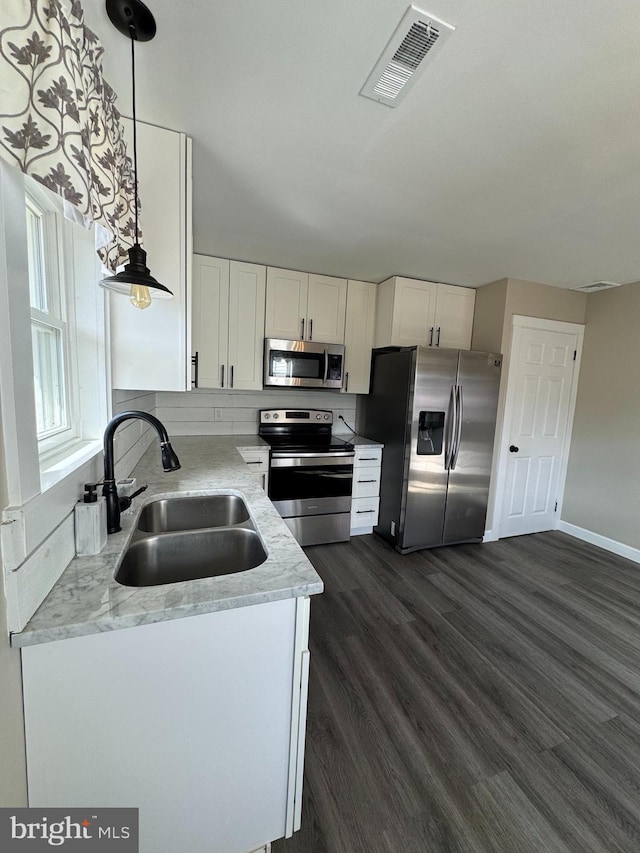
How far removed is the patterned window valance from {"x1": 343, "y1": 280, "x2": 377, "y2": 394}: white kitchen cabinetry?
2.63 meters

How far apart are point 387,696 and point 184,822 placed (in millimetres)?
1006

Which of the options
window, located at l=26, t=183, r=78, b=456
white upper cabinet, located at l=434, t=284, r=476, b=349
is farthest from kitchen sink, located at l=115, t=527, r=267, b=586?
white upper cabinet, located at l=434, t=284, r=476, b=349

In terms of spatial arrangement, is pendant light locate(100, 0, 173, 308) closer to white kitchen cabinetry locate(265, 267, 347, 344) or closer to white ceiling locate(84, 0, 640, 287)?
white ceiling locate(84, 0, 640, 287)

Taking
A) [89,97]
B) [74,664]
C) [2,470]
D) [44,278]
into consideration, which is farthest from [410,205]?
[74,664]

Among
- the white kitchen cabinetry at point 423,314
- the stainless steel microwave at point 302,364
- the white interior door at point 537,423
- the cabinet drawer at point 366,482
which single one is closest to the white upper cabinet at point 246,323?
the stainless steel microwave at point 302,364

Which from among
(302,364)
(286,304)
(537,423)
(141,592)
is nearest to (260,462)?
(302,364)

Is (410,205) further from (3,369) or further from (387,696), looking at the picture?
(387,696)

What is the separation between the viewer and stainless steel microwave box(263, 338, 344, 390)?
3.02 meters

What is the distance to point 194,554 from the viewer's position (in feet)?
4.19

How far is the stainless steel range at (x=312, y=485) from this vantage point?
2883 mm

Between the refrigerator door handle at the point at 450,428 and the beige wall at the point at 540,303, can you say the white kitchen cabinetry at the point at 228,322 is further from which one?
the beige wall at the point at 540,303

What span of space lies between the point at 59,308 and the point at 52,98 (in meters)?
0.76

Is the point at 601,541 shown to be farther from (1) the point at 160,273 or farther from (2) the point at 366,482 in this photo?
(1) the point at 160,273

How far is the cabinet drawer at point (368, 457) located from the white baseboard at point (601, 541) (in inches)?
86.1
